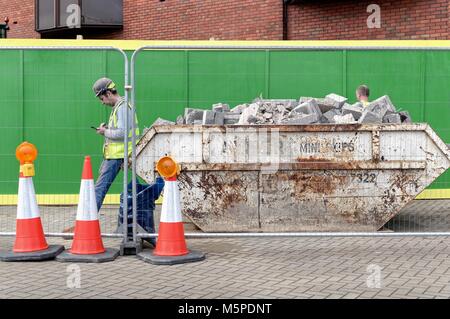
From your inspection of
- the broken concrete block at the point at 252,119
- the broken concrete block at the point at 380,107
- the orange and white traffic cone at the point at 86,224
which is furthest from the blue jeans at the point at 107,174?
the broken concrete block at the point at 380,107

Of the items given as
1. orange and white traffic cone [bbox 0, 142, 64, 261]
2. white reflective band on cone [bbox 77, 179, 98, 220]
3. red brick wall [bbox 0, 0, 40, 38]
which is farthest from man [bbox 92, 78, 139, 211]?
red brick wall [bbox 0, 0, 40, 38]

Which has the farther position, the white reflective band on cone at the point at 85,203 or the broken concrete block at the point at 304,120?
the broken concrete block at the point at 304,120

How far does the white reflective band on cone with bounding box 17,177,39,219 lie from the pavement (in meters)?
0.52

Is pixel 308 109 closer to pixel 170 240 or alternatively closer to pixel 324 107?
pixel 324 107

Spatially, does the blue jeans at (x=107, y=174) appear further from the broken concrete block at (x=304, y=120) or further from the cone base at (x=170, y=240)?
the broken concrete block at (x=304, y=120)

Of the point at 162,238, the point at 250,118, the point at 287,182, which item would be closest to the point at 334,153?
Answer: the point at 287,182

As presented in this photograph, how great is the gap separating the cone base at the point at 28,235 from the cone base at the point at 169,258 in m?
1.09

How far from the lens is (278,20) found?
13023mm

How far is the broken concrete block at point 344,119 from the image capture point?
24.8 feet

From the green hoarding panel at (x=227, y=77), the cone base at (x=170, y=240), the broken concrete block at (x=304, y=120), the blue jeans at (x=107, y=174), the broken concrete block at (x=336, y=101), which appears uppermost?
the green hoarding panel at (x=227, y=77)

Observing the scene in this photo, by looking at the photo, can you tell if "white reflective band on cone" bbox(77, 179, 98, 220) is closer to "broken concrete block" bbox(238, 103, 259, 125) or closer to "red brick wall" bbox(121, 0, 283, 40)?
"broken concrete block" bbox(238, 103, 259, 125)

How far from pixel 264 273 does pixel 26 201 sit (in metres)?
2.60

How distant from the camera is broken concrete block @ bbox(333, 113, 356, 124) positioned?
297 inches
